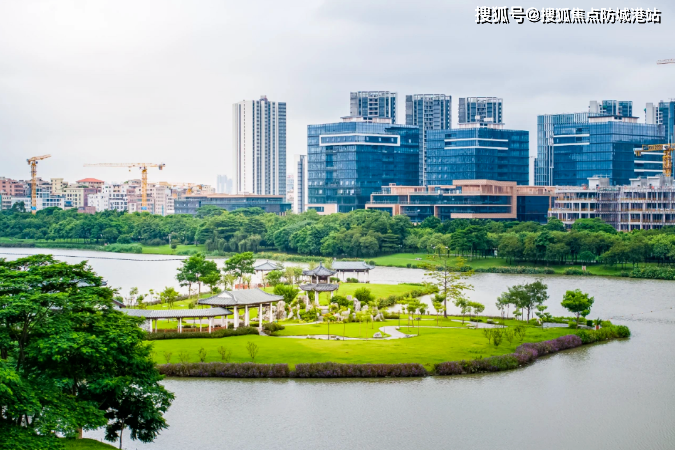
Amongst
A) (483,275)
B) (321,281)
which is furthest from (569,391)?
(483,275)

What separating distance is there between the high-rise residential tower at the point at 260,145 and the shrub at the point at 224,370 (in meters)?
117

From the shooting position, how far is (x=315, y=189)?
107625 mm

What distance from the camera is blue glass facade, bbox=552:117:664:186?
106 metres

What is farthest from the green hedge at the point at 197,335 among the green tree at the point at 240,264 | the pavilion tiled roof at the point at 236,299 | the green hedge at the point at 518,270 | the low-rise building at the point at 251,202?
the low-rise building at the point at 251,202

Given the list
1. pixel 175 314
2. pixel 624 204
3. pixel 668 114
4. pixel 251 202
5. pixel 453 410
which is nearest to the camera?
pixel 453 410

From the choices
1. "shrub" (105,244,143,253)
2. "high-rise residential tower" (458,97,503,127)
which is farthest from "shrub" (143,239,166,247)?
"high-rise residential tower" (458,97,503,127)

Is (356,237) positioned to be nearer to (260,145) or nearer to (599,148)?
(599,148)

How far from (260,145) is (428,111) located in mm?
32257

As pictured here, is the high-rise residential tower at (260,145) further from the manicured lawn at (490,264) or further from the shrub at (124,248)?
the manicured lawn at (490,264)

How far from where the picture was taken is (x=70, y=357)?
54.0 feet

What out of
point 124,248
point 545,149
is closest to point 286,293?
point 124,248

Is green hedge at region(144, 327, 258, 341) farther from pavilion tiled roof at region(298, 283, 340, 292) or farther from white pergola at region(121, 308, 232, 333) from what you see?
pavilion tiled roof at region(298, 283, 340, 292)

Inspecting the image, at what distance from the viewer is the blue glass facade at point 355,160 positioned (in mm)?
104750

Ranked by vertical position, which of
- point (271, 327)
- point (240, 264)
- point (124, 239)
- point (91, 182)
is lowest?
point (271, 327)
